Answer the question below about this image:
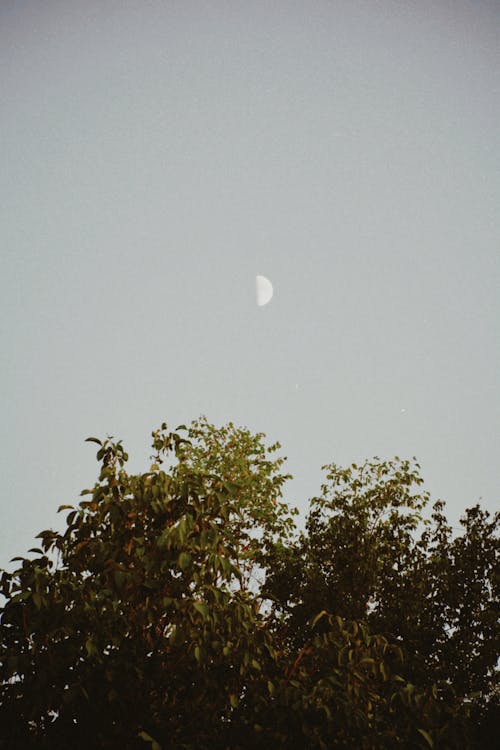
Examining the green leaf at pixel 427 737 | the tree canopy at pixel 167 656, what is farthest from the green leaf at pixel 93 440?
the green leaf at pixel 427 737

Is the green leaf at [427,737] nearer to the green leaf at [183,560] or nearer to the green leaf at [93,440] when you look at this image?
the green leaf at [183,560]

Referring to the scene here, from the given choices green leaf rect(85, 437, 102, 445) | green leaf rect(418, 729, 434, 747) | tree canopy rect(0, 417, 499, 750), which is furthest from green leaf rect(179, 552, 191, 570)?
green leaf rect(418, 729, 434, 747)

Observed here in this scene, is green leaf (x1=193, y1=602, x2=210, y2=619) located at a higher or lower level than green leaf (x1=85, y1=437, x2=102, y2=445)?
lower

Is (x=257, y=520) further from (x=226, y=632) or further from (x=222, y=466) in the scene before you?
(x=226, y=632)

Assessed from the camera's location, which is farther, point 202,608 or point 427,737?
point 202,608

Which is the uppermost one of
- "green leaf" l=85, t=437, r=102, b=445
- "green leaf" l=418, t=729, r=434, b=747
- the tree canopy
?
"green leaf" l=85, t=437, r=102, b=445

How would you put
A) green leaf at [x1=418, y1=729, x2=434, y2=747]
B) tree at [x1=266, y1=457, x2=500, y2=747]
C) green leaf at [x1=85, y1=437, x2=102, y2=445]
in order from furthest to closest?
tree at [x1=266, y1=457, x2=500, y2=747], green leaf at [x1=85, y1=437, x2=102, y2=445], green leaf at [x1=418, y1=729, x2=434, y2=747]

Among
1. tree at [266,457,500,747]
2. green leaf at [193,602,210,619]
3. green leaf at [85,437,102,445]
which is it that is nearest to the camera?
green leaf at [193,602,210,619]

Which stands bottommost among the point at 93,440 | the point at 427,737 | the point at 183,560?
the point at 427,737

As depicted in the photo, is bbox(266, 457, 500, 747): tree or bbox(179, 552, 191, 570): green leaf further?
bbox(266, 457, 500, 747): tree

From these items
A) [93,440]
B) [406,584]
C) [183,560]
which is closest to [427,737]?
[183,560]

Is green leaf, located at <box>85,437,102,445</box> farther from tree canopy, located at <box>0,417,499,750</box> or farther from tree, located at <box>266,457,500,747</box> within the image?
tree, located at <box>266,457,500,747</box>

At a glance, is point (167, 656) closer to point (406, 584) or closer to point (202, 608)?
point (202, 608)

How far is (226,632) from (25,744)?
2092 mm
